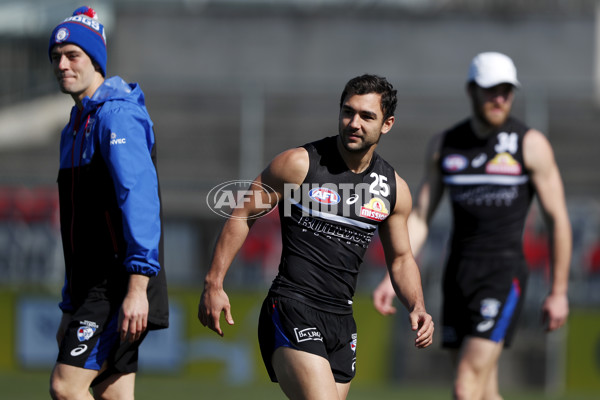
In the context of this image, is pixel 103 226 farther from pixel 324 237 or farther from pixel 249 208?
pixel 324 237

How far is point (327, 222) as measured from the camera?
5094 mm

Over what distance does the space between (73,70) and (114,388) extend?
1.70m

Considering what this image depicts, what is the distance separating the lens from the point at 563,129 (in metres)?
16.0

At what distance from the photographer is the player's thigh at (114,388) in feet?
16.6

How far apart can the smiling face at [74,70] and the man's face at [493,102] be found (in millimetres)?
2933

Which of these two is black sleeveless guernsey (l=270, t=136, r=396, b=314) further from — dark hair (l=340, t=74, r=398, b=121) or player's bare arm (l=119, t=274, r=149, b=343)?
player's bare arm (l=119, t=274, r=149, b=343)

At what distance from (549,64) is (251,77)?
19.3 ft

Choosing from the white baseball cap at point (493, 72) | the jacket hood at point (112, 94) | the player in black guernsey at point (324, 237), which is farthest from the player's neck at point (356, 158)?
the white baseball cap at point (493, 72)

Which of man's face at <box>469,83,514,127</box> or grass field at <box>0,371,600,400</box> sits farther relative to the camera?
grass field at <box>0,371,600,400</box>

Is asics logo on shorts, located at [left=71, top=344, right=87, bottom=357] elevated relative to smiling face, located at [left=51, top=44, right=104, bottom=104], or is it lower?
lower

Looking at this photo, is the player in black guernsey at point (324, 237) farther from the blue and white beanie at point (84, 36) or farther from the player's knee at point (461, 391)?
the player's knee at point (461, 391)

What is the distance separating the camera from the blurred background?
39.9ft

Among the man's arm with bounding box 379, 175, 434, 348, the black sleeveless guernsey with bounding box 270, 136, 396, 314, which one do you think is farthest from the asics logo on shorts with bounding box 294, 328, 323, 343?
the man's arm with bounding box 379, 175, 434, 348

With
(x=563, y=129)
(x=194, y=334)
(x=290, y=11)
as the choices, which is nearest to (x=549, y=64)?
(x=563, y=129)
